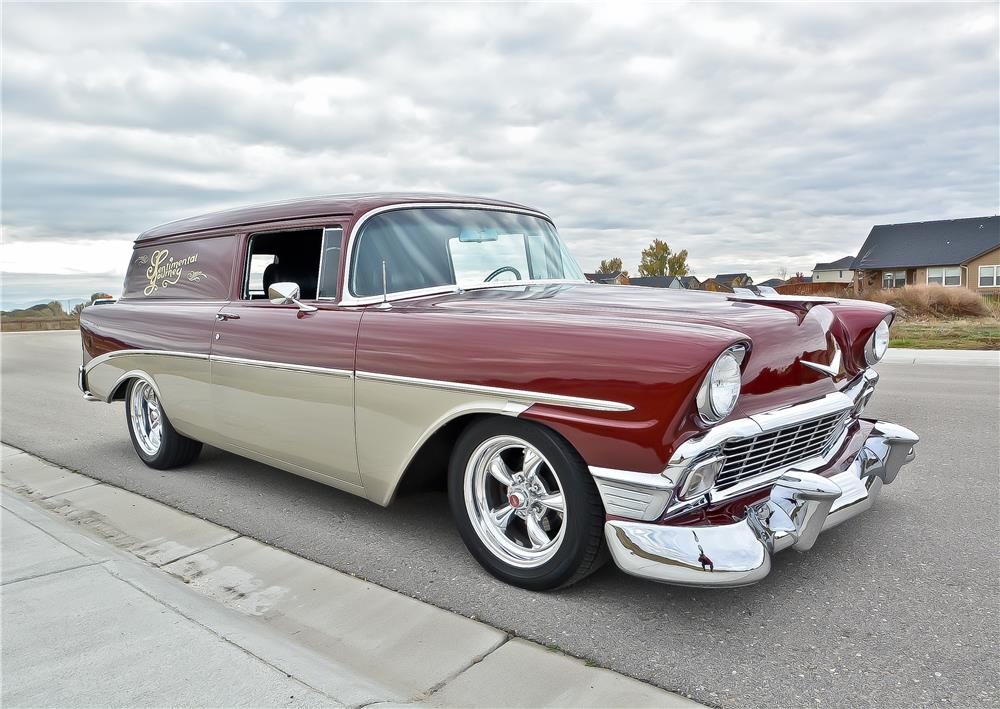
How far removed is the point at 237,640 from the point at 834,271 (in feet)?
244

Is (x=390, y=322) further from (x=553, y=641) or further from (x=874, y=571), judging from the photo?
(x=874, y=571)

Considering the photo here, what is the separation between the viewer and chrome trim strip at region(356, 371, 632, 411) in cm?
256

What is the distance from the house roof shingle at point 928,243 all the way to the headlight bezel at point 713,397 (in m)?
47.2

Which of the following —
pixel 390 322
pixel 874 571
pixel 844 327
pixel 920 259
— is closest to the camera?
pixel 874 571

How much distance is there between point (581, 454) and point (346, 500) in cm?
198

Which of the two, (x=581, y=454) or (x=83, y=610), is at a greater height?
(x=581, y=454)

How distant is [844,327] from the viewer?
144 inches

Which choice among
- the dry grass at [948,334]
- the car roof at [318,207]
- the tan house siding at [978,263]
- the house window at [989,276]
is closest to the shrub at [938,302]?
the dry grass at [948,334]

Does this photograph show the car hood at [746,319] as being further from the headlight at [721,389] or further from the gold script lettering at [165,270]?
the gold script lettering at [165,270]

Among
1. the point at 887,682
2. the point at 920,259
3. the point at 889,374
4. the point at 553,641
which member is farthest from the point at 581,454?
the point at 920,259

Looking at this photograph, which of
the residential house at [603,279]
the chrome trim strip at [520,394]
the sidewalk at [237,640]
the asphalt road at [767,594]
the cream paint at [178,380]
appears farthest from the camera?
the residential house at [603,279]

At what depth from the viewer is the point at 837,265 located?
225 feet

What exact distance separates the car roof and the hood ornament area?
1.94m

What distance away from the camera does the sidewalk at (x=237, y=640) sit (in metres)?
2.16
